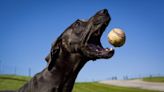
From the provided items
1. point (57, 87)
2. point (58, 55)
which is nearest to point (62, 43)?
point (58, 55)

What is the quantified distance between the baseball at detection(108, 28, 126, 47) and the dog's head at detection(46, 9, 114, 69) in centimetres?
107

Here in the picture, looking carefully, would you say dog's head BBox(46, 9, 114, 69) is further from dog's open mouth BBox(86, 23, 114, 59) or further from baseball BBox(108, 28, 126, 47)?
baseball BBox(108, 28, 126, 47)

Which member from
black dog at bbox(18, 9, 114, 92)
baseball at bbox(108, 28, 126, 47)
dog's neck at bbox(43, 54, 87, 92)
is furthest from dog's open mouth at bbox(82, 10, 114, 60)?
baseball at bbox(108, 28, 126, 47)

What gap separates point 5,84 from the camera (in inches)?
1127

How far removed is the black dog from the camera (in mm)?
8188

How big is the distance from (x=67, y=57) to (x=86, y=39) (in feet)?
2.14

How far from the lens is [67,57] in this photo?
332 inches

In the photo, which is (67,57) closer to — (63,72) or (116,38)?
(63,72)

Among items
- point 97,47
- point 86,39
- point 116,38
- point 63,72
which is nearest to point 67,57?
point 63,72

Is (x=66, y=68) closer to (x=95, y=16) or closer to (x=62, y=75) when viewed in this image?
(x=62, y=75)

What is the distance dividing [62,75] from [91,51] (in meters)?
0.92

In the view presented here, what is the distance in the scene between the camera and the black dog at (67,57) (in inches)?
322

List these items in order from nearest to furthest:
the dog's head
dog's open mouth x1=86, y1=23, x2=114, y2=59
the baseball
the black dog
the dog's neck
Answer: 1. dog's open mouth x1=86, y1=23, x2=114, y2=59
2. the dog's head
3. the black dog
4. the dog's neck
5. the baseball

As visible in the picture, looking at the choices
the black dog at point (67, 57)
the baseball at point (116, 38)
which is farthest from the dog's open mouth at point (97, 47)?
the baseball at point (116, 38)
